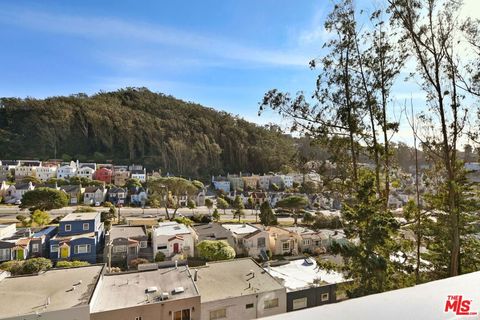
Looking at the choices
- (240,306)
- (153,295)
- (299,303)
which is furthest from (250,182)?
(153,295)

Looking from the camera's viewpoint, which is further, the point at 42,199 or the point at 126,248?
the point at 42,199

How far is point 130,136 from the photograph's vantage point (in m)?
45.2

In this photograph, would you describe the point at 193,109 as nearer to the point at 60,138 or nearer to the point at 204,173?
the point at 204,173

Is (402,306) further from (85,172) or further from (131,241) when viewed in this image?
(85,172)

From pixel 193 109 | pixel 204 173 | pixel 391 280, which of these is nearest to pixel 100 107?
pixel 193 109

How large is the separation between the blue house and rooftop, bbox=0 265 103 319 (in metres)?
5.09

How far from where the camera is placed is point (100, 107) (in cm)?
4875

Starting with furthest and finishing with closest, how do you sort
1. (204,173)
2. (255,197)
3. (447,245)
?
(204,173) < (255,197) < (447,245)

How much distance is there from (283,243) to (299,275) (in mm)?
5123

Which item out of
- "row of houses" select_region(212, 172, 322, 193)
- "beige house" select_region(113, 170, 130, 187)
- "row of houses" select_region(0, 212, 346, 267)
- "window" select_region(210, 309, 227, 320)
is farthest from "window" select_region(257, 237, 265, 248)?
"beige house" select_region(113, 170, 130, 187)

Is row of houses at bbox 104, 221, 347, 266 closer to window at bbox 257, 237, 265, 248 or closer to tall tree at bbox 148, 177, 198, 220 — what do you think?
window at bbox 257, 237, 265, 248

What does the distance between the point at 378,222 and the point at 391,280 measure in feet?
2.12

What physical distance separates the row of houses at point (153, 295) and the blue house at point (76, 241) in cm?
510

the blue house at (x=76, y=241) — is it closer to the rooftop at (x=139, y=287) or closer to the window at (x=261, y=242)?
the rooftop at (x=139, y=287)
